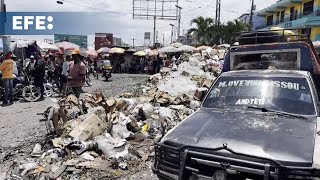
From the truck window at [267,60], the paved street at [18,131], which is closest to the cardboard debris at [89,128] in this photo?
the paved street at [18,131]

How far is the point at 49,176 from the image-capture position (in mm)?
5230

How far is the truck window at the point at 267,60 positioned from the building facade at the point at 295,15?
65.6ft

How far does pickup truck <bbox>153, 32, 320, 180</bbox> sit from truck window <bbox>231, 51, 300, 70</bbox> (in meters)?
0.52

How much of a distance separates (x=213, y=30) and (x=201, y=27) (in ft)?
5.60

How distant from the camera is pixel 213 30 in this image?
39938 millimetres

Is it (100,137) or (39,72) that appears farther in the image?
(39,72)

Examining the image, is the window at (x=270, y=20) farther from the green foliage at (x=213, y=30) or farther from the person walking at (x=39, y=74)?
the person walking at (x=39, y=74)

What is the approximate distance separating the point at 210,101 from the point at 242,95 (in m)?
0.50

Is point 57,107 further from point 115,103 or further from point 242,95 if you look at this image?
point 242,95

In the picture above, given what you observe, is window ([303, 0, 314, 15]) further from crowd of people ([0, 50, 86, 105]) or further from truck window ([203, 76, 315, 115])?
truck window ([203, 76, 315, 115])

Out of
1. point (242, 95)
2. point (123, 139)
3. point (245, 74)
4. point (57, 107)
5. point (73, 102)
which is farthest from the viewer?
point (73, 102)

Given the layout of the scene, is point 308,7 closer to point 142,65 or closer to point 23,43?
point 142,65

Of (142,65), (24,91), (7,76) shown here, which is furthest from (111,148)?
(142,65)

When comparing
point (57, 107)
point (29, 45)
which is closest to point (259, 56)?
point (57, 107)
